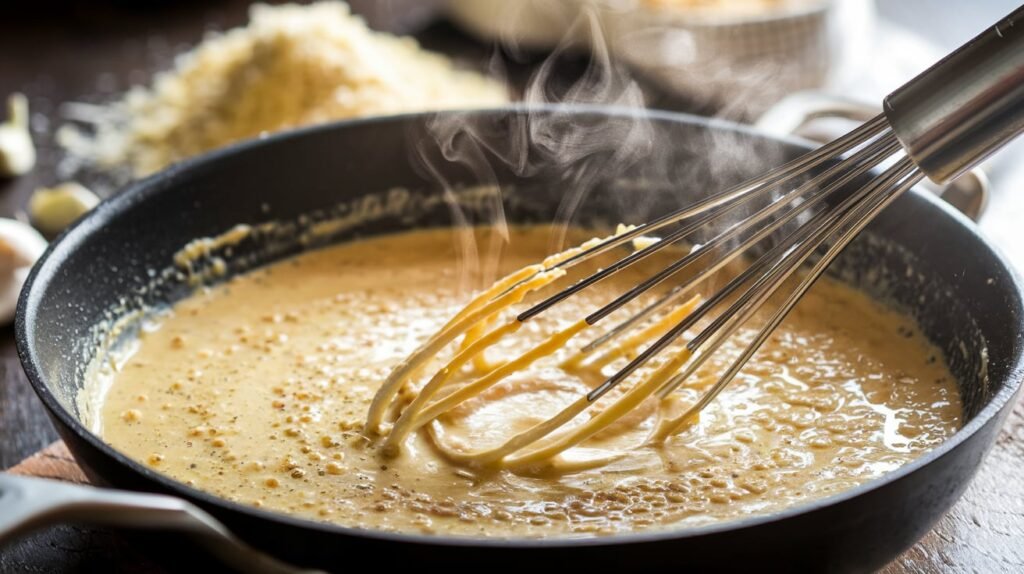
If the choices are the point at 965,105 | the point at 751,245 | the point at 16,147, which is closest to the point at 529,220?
the point at 751,245

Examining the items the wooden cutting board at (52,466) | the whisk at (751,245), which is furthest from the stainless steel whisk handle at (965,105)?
the wooden cutting board at (52,466)

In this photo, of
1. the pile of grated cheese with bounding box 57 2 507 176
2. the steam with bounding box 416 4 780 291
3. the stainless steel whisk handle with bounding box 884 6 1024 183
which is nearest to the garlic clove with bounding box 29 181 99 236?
the pile of grated cheese with bounding box 57 2 507 176

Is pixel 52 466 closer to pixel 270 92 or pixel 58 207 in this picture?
pixel 58 207

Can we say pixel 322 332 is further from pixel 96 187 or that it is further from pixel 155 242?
pixel 96 187

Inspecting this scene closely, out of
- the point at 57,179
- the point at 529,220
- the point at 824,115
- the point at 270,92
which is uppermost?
the point at 270,92

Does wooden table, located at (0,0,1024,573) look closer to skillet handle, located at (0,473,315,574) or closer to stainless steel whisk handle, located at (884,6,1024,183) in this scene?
skillet handle, located at (0,473,315,574)

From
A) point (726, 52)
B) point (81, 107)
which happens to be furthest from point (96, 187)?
point (726, 52)

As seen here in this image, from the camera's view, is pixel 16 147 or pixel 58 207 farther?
pixel 16 147

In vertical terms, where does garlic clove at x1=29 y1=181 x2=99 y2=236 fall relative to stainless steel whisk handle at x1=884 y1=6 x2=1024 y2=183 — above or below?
above

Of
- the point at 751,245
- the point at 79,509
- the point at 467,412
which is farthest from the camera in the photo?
the point at 467,412
